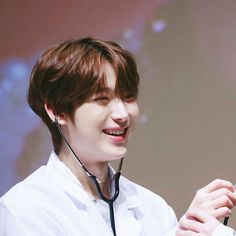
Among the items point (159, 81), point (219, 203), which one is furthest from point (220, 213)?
point (159, 81)

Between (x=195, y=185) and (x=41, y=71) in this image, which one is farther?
(x=195, y=185)

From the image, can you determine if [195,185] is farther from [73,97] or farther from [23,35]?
[73,97]

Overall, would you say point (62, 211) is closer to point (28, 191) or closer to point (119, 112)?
point (28, 191)

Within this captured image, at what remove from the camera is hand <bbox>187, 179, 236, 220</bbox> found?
0.89 meters

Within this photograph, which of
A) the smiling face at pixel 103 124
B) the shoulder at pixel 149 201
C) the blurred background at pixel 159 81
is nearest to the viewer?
the smiling face at pixel 103 124

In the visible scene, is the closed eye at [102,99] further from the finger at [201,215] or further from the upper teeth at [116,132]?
the finger at [201,215]

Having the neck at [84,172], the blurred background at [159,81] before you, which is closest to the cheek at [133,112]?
the neck at [84,172]

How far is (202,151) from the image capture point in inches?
74.5

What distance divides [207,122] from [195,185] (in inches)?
8.9

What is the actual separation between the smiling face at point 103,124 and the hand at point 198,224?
177mm

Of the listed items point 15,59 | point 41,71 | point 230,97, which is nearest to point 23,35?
point 15,59

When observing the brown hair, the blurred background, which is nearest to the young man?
the brown hair

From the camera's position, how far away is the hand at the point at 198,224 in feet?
2.84

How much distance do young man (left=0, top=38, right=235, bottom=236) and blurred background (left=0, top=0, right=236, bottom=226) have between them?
0.87 metres
